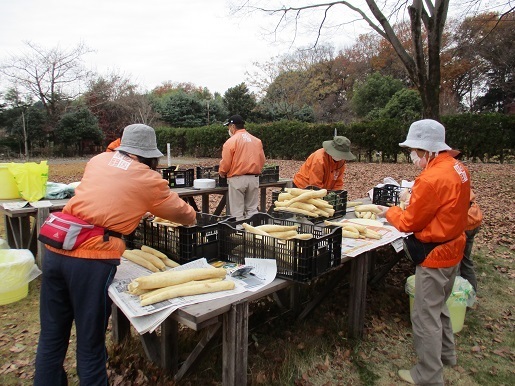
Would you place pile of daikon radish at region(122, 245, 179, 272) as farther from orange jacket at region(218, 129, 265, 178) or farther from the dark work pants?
orange jacket at region(218, 129, 265, 178)

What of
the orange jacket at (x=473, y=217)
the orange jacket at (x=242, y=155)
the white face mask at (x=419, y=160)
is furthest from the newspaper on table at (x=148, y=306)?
the orange jacket at (x=242, y=155)

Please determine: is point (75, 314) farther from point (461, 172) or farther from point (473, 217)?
point (473, 217)

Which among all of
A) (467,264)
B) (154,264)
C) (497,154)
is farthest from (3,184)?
(497,154)

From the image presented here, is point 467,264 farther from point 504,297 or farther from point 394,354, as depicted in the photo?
point 394,354

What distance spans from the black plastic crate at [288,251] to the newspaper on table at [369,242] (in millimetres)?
331

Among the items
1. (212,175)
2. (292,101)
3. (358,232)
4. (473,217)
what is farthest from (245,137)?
(292,101)

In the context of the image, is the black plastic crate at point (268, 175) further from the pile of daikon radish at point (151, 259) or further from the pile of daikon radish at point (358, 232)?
the pile of daikon radish at point (151, 259)

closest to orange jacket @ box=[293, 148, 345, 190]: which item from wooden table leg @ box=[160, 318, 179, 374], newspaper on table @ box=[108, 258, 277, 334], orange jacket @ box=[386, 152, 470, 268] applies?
orange jacket @ box=[386, 152, 470, 268]

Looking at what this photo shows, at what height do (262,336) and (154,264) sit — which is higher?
(154,264)

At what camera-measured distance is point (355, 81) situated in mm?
36125

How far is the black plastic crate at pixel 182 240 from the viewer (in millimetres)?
2754

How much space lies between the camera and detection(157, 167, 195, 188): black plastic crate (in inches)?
261

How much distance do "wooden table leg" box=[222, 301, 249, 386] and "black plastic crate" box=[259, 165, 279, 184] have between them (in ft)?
18.1

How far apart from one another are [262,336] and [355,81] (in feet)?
118
